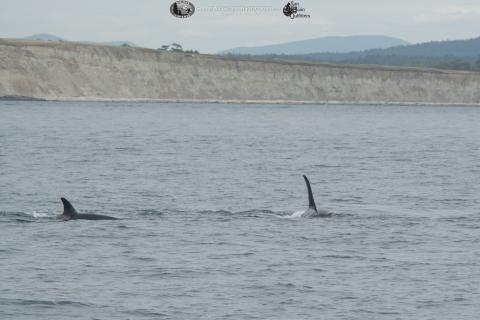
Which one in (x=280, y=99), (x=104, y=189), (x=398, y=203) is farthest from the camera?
(x=280, y=99)

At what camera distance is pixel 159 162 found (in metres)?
57.8

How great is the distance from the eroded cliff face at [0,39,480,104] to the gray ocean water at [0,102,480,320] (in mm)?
93565

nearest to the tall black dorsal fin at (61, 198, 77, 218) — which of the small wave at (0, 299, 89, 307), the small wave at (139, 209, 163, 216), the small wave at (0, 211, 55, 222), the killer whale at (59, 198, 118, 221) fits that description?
the killer whale at (59, 198, 118, 221)

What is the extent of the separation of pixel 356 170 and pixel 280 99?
450 ft

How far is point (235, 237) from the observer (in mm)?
29906

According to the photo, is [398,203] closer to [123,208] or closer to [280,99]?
[123,208]

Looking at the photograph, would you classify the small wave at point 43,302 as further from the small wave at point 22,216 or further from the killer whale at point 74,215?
the small wave at point 22,216

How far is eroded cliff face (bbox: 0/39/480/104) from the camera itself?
155 metres

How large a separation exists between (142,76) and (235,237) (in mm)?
145124

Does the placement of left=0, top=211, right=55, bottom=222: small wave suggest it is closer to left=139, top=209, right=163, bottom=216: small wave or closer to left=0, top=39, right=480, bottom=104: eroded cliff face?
left=139, top=209, right=163, bottom=216: small wave

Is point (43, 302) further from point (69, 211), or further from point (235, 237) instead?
point (69, 211)

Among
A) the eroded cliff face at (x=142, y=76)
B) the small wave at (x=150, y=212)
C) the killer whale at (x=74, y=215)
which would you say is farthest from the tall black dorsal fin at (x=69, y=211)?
the eroded cliff face at (x=142, y=76)

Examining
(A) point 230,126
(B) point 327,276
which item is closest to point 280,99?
(A) point 230,126

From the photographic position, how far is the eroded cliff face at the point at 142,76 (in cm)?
15525
